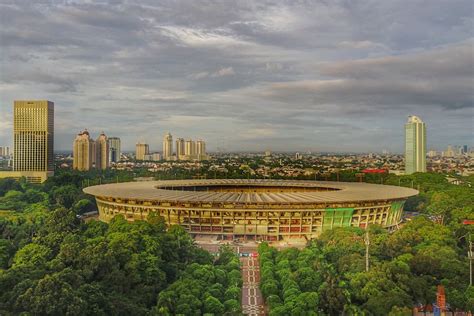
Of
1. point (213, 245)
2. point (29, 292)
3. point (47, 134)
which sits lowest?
point (213, 245)

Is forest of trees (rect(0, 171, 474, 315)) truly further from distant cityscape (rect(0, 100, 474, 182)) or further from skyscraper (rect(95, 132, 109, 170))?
skyscraper (rect(95, 132, 109, 170))

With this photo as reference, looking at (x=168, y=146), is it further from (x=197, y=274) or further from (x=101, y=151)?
(x=197, y=274)

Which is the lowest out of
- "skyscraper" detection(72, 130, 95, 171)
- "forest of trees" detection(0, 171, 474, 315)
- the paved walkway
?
the paved walkway

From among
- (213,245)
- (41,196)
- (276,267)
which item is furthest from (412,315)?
(41,196)

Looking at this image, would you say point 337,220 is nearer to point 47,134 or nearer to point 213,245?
→ point 213,245

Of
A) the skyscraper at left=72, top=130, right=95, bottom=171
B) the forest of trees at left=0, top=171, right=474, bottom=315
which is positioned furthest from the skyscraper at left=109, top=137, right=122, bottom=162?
the forest of trees at left=0, top=171, right=474, bottom=315
